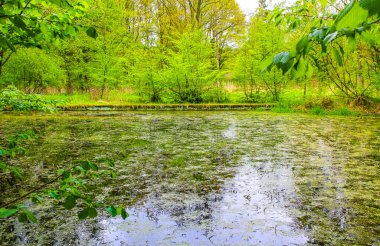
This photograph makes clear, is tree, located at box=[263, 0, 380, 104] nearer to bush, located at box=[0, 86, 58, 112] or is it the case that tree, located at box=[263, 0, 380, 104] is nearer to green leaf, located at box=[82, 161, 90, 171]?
green leaf, located at box=[82, 161, 90, 171]

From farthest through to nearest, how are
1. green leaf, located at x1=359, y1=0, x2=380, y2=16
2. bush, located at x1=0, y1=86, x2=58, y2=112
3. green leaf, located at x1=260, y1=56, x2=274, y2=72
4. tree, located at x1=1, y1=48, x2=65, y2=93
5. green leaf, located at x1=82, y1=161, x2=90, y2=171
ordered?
tree, located at x1=1, y1=48, x2=65, y2=93, bush, located at x1=0, y1=86, x2=58, y2=112, green leaf, located at x1=82, y1=161, x2=90, y2=171, green leaf, located at x1=260, y1=56, x2=274, y2=72, green leaf, located at x1=359, y1=0, x2=380, y2=16

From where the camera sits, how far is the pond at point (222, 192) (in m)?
2.45

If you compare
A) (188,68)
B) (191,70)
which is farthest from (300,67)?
(191,70)

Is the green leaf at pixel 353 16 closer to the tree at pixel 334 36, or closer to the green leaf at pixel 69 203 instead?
the tree at pixel 334 36

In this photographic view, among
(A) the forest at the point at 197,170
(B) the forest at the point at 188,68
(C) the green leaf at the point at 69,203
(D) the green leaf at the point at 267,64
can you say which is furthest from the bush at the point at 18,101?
(B) the forest at the point at 188,68

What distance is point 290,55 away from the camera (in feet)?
2.39

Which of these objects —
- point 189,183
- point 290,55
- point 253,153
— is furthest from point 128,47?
point 290,55

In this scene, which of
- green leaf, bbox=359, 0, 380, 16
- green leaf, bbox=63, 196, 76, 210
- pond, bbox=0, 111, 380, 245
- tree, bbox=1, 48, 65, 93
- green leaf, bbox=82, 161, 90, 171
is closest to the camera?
green leaf, bbox=359, 0, 380, 16

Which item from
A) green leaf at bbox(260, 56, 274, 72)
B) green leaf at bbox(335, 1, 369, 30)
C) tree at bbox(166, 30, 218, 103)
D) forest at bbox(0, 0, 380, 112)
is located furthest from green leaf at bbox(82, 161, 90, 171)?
tree at bbox(166, 30, 218, 103)

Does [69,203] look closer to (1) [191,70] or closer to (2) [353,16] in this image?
(2) [353,16]

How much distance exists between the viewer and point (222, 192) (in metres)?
3.42

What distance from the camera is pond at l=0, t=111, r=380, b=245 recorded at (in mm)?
2445

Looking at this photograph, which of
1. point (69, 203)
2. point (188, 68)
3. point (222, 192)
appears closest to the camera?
point (69, 203)

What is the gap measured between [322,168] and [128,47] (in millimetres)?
19153
